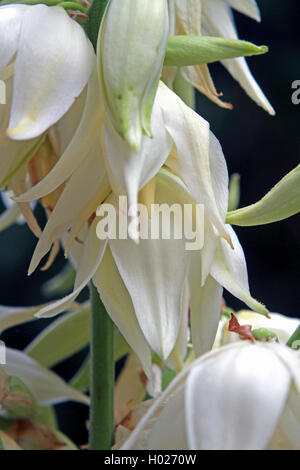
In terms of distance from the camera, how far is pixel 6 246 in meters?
1.41

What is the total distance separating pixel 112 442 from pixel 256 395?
0.14 m

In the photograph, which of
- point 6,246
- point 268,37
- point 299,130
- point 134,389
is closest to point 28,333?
point 6,246

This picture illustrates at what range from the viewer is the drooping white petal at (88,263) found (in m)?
0.27

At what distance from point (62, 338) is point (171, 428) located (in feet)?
0.66

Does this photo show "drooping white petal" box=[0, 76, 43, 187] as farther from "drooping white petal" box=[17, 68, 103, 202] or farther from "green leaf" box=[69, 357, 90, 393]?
"green leaf" box=[69, 357, 90, 393]

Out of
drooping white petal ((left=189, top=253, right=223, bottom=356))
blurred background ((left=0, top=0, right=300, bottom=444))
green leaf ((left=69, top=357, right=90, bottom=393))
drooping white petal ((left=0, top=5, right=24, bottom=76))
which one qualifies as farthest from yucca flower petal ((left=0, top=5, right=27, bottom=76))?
blurred background ((left=0, top=0, right=300, bottom=444))

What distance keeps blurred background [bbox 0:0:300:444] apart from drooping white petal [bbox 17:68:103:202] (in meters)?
1.18

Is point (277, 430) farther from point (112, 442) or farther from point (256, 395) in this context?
point (112, 442)

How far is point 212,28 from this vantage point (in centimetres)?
37

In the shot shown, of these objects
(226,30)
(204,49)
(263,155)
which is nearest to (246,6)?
(226,30)

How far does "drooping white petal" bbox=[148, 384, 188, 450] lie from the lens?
0.24 metres

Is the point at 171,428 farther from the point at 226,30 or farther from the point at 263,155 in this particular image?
the point at 263,155

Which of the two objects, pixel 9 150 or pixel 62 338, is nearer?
pixel 9 150

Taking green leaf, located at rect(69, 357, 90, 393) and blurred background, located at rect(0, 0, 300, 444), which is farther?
blurred background, located at rect(0, 0, 300, 444)
